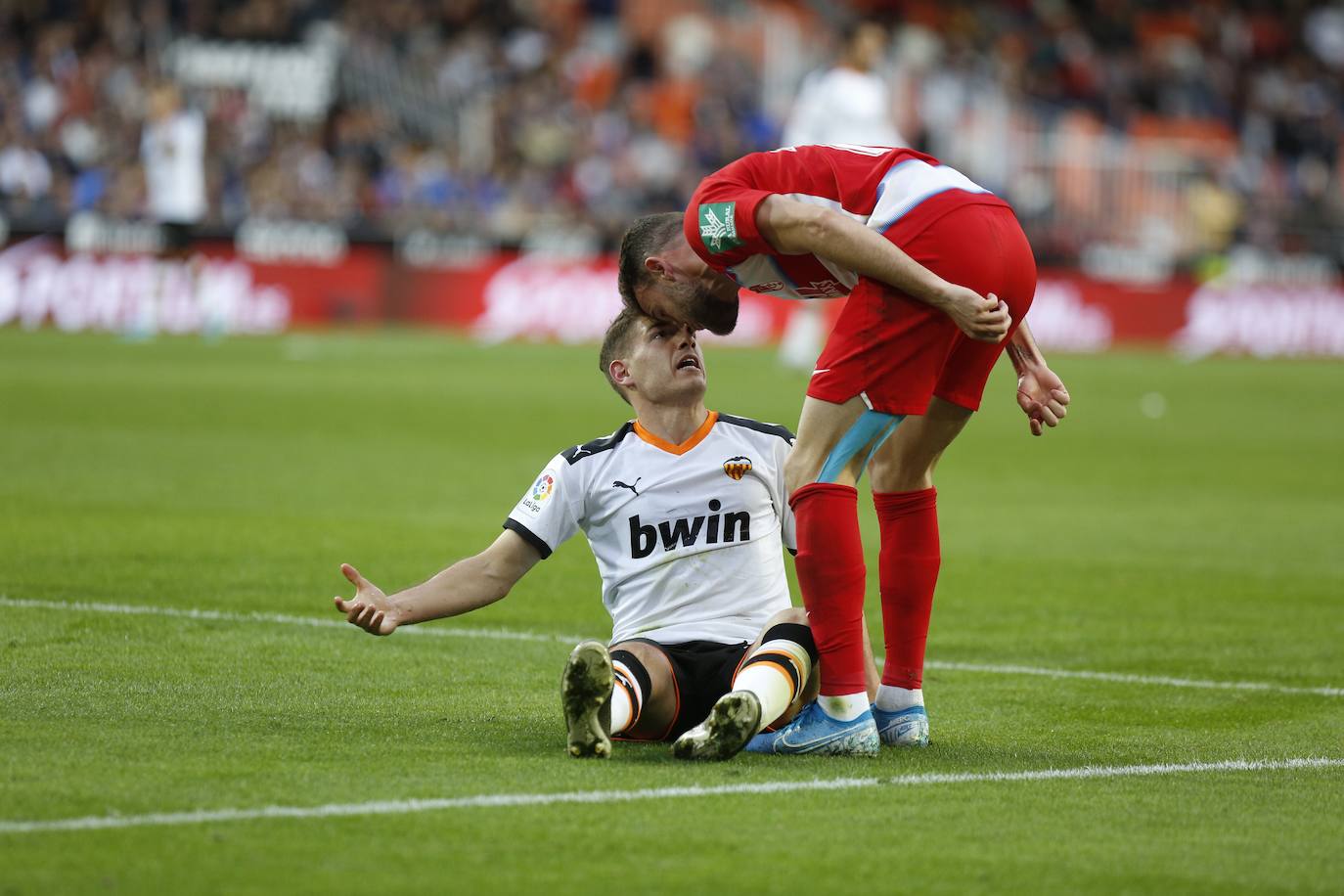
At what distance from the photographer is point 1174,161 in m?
32.9

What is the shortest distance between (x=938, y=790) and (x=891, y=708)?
744 mm

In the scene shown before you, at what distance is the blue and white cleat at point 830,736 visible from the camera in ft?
16.7

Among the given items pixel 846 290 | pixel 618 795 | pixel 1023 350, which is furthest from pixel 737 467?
pixel 618 795

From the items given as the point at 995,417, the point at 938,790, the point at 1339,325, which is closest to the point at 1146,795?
the point at 938,790

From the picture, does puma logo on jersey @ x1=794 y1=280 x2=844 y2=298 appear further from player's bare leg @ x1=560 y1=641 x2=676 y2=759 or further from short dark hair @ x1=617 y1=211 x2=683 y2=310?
player's bare leg @ x1=560 y1=641 x2=676 y2=759

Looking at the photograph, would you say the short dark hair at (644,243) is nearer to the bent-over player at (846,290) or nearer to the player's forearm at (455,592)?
the bent-over player at (846,290)

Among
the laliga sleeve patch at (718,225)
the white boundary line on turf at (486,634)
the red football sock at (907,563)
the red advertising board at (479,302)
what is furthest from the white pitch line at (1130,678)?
the red advertising board at (479,302)

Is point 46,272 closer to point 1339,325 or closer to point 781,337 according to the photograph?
point 781,337

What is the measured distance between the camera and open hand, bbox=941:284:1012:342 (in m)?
4.91

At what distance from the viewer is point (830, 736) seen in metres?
5.08

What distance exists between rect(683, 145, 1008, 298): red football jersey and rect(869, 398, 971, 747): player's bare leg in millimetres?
485

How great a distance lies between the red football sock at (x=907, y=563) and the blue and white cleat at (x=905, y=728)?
0.14 meters

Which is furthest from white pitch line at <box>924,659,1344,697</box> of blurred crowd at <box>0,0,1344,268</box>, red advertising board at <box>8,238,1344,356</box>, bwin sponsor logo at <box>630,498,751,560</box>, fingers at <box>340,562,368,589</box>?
blurred crowd at <box>0,0,1344,268</box>

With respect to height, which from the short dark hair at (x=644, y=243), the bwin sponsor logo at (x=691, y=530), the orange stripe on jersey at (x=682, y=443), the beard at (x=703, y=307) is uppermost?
the short dark hair at (x=644, y=243)
